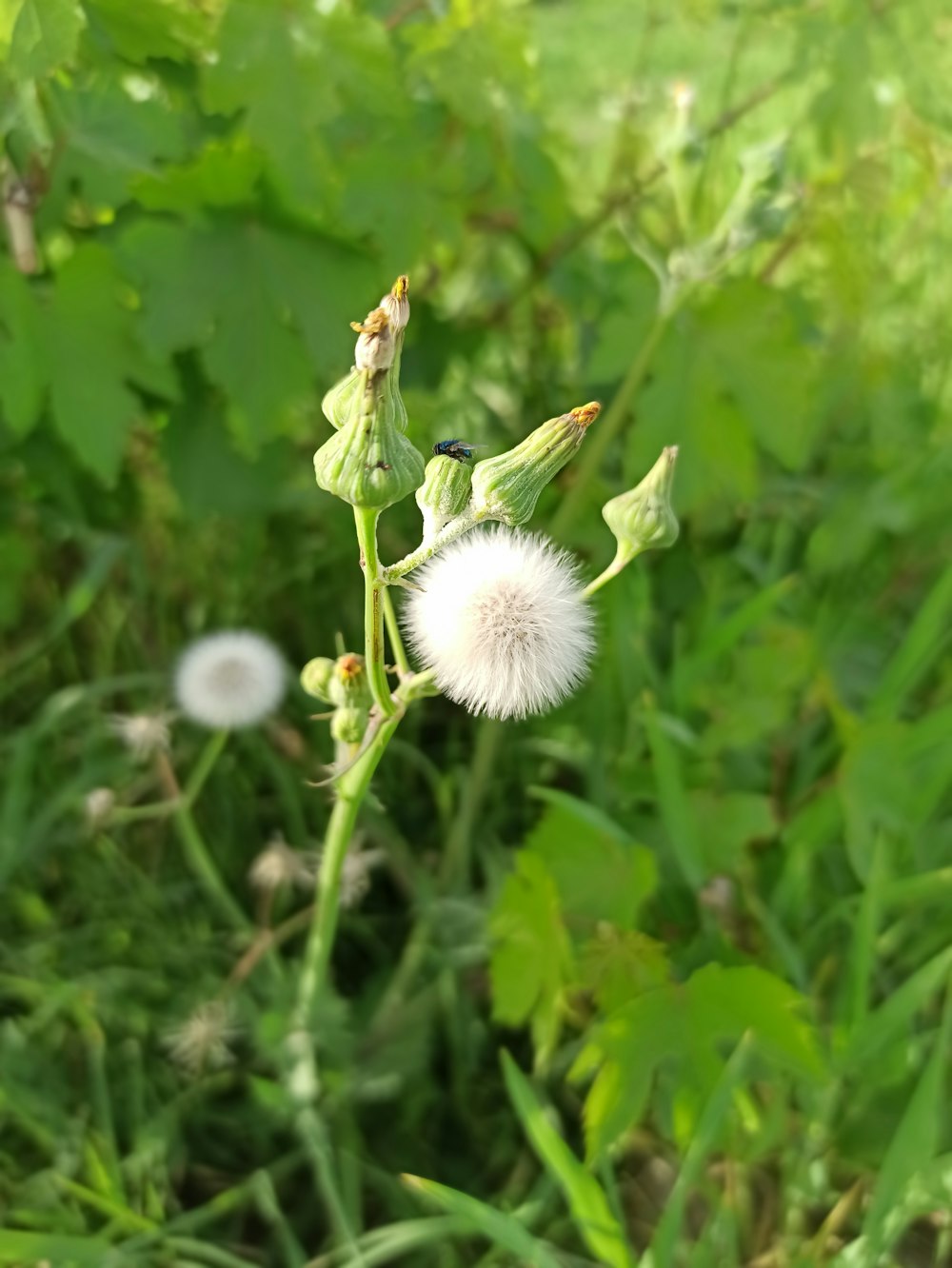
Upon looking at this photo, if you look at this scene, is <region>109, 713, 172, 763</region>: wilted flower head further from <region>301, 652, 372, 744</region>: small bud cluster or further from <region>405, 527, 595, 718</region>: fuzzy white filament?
<region>405, 527, 595, 718</region>: fuzzy white filament

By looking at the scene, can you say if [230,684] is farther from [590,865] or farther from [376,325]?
[376,325]

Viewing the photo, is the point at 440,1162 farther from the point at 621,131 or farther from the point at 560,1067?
the point at 621,131

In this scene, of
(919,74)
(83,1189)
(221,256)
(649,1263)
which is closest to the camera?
(649,1263)

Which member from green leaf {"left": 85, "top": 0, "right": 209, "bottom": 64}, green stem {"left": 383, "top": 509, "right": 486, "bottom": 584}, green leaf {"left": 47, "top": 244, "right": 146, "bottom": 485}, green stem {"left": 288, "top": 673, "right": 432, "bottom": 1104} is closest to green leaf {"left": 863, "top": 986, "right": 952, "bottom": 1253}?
green stem {"left": 288, "top": 673, "right": 432, "bottom": 1104}

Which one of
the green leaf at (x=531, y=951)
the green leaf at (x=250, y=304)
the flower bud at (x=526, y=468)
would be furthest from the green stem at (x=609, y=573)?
the green leaf at (x=250, y=304)

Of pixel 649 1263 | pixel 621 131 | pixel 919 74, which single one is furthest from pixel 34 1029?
pixel 919 74

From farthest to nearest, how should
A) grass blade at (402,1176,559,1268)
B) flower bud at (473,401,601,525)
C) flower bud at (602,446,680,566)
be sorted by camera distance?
grass blade at (402,1176,559,1268) → flower bud at (602,446,680,566) → flower bud at (473,401,601,525)
